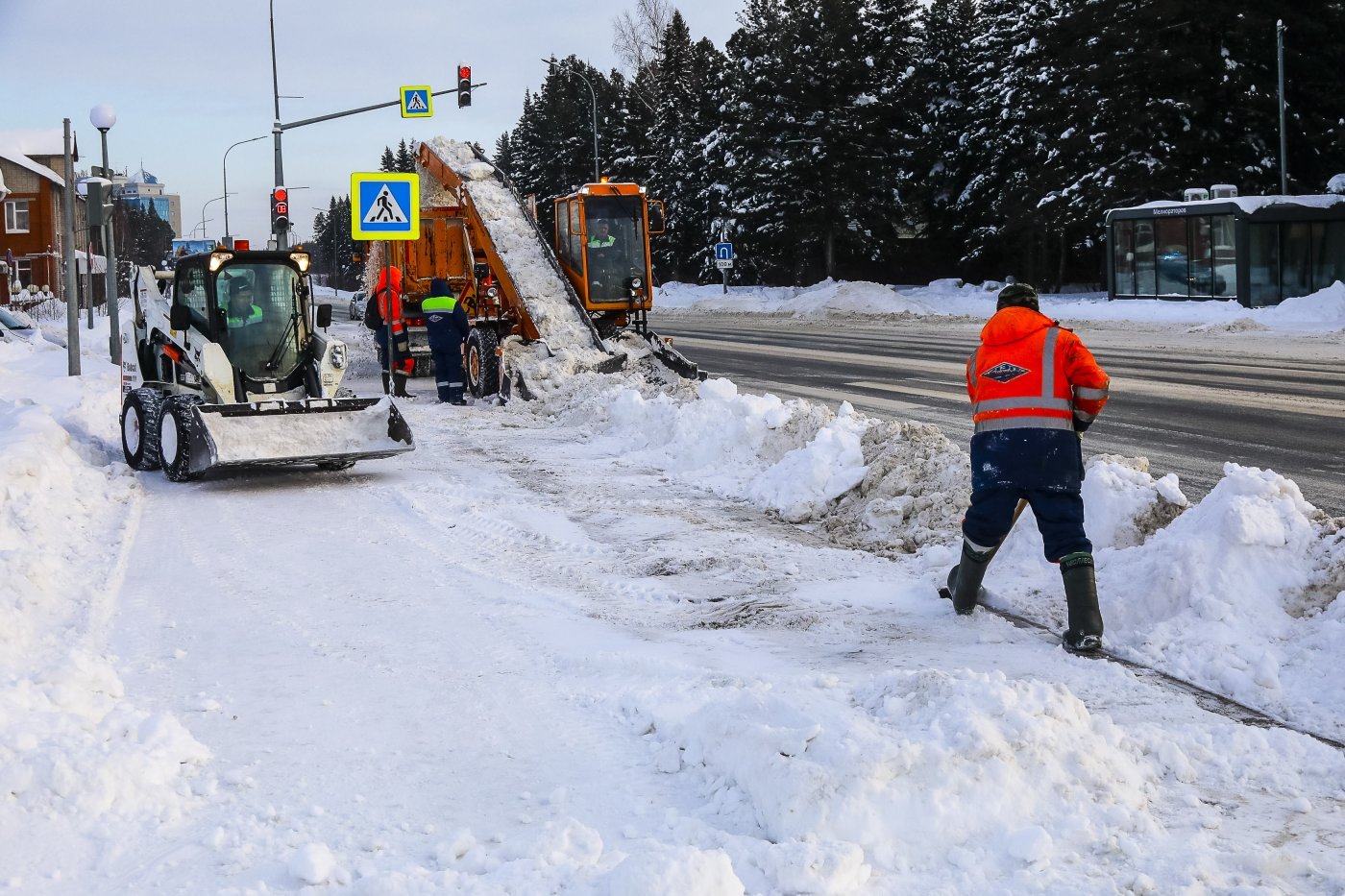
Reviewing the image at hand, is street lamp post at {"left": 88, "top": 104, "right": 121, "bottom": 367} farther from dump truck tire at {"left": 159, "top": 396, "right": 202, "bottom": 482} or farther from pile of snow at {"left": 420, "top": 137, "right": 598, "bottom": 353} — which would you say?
dump truck tire at {"left": 159, "top": 396, "right": 202, "bottom": 482}

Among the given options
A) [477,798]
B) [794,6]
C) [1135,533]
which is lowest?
[477,798]

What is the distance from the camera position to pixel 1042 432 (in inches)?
240

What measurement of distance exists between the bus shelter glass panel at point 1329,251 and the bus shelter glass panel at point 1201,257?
254 centimetres

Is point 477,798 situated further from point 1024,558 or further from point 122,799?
point 1024,558

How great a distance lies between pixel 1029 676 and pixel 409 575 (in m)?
3.82

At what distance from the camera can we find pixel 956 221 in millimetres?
51938

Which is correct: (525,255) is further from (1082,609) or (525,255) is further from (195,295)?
(1082,609)

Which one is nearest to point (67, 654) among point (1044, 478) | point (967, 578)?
A: point (967, 578)

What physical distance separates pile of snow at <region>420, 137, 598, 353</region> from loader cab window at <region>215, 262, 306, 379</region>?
6099mm

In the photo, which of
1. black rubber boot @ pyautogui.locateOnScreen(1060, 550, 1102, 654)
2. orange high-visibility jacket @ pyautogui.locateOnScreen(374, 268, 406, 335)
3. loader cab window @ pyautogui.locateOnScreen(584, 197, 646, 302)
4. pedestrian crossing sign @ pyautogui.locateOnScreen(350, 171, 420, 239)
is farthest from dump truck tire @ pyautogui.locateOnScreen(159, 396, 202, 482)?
loader cab window @ pyautogui.locateOnScreen(584, 197, 646, 302)

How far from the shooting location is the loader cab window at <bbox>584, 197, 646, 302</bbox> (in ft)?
68.6

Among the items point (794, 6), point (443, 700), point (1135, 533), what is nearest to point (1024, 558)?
point (1135, 533)

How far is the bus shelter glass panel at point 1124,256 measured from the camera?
121 feet

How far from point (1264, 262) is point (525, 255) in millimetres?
21310
